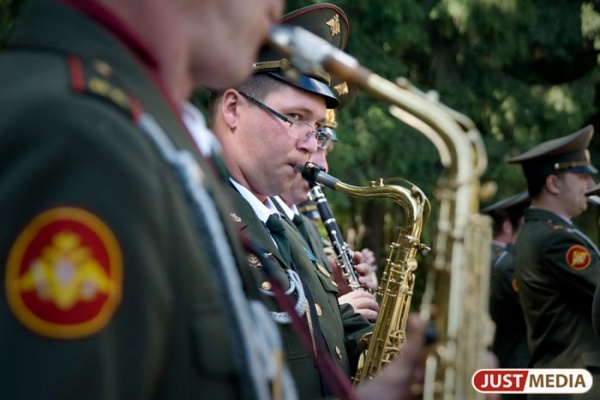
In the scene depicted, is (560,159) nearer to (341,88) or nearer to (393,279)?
(341,88)

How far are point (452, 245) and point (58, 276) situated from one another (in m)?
1.00

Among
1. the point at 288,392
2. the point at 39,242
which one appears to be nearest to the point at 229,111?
the point at 288,392

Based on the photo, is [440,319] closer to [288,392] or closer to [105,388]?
[288,392]

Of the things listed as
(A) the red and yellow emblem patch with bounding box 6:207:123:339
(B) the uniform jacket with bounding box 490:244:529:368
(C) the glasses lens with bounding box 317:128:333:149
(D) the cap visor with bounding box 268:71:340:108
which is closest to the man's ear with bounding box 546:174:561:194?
(B) the uniform jacket with bounding box 490:244:529:368

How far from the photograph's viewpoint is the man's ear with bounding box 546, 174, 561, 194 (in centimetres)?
729

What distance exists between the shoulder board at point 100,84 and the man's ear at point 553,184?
6228 millimetres

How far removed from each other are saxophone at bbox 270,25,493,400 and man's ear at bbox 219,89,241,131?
65.0 inches

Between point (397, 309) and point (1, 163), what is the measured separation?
3190 millimetres

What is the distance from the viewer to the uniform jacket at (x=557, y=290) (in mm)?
6742

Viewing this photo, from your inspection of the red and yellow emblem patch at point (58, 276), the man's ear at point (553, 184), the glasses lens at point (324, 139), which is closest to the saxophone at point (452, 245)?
the red and yellow emblem patch at point (58, 276)

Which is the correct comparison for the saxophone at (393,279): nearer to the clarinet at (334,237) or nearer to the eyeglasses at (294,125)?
the clarinet at (334,237)

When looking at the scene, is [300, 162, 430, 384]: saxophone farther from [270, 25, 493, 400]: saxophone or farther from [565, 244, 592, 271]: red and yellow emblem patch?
[270, 25, 493, 400]: saxophone

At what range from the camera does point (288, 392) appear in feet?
5.10

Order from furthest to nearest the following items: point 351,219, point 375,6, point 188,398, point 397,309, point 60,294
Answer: point 351,219
point 375,6
point 397,309
point 188,398
point 60,294
